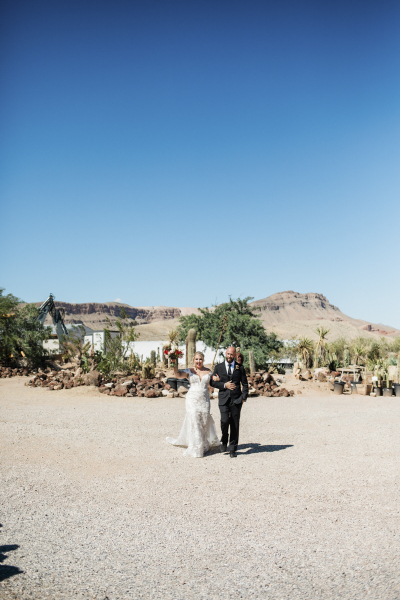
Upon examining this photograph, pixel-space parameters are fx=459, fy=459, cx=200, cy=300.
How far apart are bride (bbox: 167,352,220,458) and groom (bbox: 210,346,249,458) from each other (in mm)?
227

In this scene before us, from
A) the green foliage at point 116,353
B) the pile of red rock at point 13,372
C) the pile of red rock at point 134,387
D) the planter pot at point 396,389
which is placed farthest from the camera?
the pile of red rock at point 13,372

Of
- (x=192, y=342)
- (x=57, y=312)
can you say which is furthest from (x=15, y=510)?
(x=57, y=312)

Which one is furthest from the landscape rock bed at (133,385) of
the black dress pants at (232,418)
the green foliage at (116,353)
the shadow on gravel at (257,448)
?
the black dress pants at (232,418)

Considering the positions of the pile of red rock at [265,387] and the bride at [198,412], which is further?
the pile of red rock at [265,387]

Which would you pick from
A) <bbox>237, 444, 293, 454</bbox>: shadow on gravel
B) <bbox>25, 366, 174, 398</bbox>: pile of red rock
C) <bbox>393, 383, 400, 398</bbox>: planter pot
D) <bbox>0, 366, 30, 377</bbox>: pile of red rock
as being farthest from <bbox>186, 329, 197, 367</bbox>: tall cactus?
<bbox>237, 444, 293, 454</bbox>: shadow on gravel

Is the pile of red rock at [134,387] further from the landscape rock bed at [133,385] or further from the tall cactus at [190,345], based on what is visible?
the tall cactus at [190,345]

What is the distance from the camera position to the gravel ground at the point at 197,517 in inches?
147

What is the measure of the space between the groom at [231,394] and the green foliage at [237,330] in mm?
14490

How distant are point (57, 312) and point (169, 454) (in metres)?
29.9

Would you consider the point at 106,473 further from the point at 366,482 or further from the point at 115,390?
the point at 115,390

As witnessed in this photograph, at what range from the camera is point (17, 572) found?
3.85 m

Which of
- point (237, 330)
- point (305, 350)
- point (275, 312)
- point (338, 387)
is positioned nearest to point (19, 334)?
point (237, 330)

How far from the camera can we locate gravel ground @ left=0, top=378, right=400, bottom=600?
12.2ft

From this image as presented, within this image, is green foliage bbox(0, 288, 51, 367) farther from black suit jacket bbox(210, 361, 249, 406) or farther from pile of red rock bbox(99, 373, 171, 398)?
black suit jacket bbox(210, 361, 249, 406)
